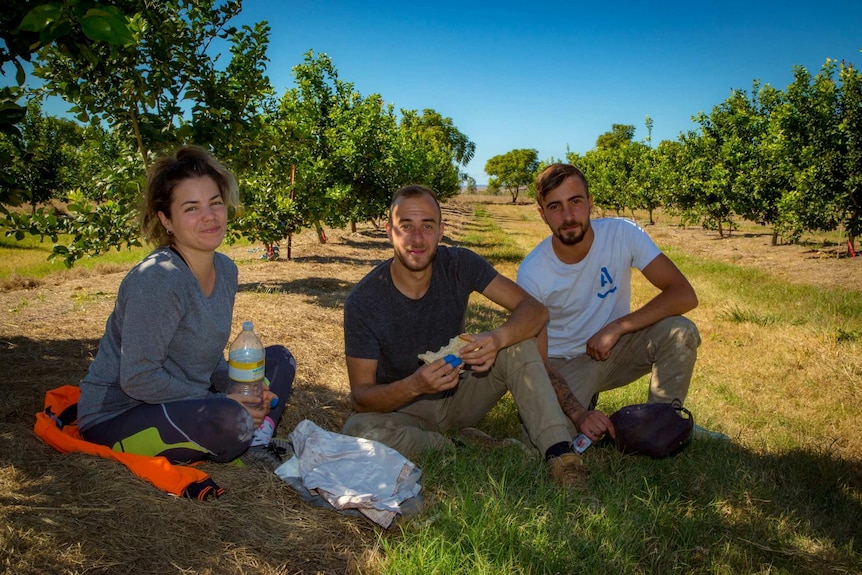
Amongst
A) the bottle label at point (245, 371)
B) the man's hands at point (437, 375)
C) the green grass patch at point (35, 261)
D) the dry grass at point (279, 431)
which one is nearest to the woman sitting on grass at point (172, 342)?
the bottle label at point (245, 371)

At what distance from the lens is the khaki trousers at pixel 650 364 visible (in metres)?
3.91

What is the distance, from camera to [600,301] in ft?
13.9

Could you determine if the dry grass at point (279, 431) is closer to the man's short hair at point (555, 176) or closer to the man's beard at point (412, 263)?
the man's beard at point (412, 263)

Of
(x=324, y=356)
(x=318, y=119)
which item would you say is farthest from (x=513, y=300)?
(x=318, y=119)

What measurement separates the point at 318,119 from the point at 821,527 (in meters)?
15.0

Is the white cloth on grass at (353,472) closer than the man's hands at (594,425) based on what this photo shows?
Yes

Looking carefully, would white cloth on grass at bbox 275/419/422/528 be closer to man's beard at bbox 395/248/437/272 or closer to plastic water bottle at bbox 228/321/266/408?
plastic water bottle at bbox 228/321/266/408

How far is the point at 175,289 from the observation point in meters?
2.89

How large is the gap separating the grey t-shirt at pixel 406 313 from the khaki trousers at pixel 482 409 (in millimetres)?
312

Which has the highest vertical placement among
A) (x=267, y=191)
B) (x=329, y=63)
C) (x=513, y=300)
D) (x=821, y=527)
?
(x=329, y=63)

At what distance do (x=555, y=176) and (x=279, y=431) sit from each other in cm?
270

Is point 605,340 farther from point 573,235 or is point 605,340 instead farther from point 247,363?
point 247,363

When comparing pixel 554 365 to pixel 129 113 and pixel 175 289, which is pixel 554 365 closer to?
pixel 175 289

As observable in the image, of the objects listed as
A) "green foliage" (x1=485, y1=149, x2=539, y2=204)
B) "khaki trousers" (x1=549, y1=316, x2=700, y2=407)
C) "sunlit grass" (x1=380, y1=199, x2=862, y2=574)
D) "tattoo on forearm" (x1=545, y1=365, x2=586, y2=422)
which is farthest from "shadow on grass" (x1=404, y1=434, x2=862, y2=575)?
"green foliage" (x1=485, y1=149, x2=539, y2=204)
